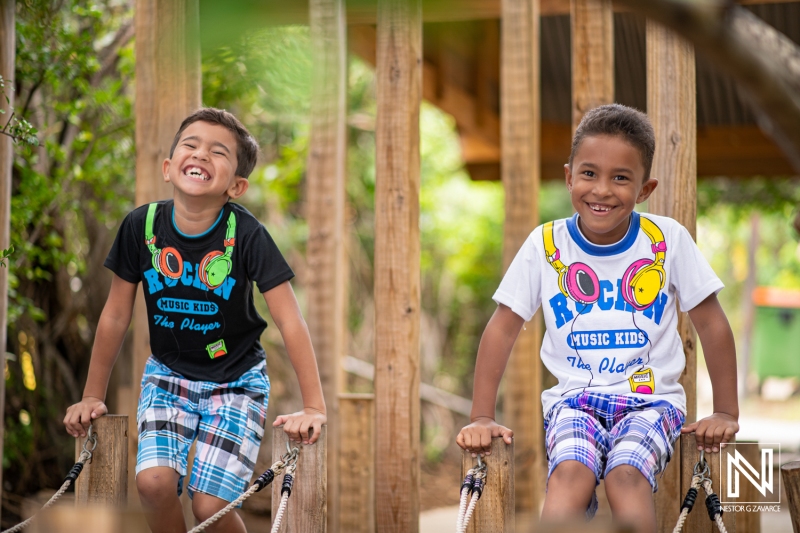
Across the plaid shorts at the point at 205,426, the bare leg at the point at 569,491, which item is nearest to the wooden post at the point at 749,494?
the bare leg at the point at 569,491

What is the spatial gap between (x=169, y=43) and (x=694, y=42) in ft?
2.45

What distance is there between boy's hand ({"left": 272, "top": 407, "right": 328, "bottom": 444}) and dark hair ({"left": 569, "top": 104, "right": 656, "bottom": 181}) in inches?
42.3

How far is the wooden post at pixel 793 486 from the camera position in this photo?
2041 mm

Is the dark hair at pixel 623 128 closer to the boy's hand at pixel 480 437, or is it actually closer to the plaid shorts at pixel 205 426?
the boy's hand at pixel 480 437

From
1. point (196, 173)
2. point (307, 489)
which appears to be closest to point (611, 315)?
point (307, 489)

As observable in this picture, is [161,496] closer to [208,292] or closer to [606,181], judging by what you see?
[208,292]

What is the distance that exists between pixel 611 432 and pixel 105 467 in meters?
1.46

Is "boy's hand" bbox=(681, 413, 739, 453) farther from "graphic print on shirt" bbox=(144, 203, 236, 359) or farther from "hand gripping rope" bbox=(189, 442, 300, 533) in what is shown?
"graphic print on shirt" bbox=(144, 203, 236, 359)

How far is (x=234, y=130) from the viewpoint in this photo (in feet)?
8.75

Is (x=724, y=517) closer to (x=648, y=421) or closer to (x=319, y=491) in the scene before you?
(x=648, y=421)

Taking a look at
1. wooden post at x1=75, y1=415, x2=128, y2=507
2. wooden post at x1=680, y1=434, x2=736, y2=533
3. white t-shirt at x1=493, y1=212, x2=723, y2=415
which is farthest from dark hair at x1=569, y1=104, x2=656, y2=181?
wooden post at x1=75, y1=415, x2=128, y2=507

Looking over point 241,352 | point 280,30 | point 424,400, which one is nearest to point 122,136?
point 241,352

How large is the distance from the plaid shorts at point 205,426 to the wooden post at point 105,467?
0.07 m

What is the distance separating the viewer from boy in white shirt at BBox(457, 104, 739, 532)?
7.48ft
